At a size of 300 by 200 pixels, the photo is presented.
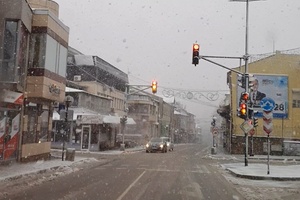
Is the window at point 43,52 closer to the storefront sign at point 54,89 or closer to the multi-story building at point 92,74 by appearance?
the storefront sign at point 54,89

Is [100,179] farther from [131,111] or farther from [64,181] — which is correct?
[131,111]

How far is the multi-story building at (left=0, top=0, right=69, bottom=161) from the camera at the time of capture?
706 inches

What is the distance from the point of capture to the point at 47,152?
24.6m

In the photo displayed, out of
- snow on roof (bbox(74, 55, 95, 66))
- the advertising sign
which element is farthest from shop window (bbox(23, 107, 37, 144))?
snow on roof (bbox(74, 55, 95, 66))

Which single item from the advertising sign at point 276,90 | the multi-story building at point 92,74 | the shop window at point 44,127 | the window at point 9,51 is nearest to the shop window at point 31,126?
the shop window at point 44,127

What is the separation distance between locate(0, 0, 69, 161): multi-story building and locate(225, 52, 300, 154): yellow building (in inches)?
917

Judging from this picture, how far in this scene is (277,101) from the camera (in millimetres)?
42844

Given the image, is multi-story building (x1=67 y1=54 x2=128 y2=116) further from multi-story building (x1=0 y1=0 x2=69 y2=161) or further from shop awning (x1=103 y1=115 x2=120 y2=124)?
multi-story building (x1=0 y1=0 x2=69 y2=161)

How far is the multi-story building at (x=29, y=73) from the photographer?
706 inches

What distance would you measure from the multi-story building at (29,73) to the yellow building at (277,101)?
2329 centimetres

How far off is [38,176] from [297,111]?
111 feet

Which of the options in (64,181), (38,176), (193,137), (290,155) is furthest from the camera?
(193,137)

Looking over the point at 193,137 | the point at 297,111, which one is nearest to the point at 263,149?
the point at 297,111

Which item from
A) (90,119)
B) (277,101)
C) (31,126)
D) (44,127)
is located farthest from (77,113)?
(277,101)
